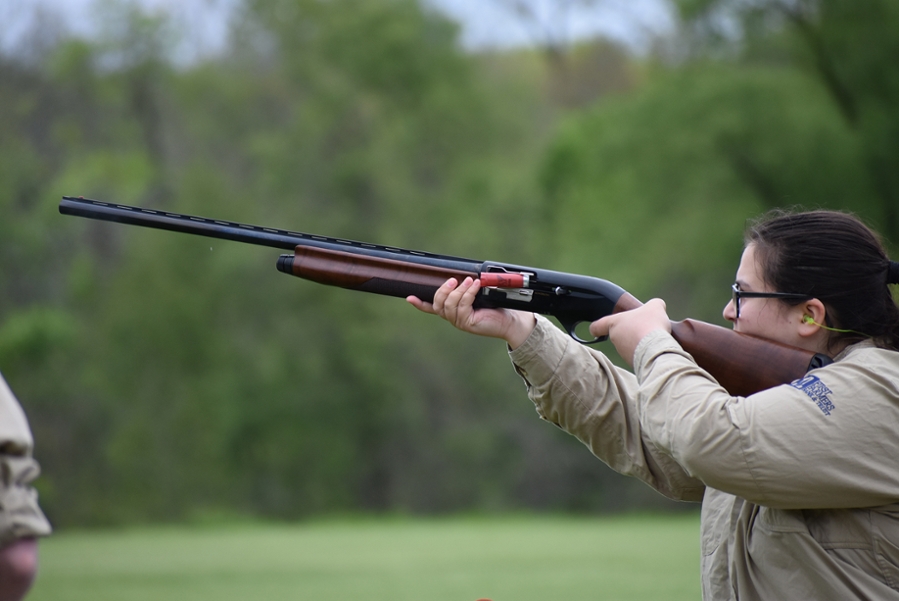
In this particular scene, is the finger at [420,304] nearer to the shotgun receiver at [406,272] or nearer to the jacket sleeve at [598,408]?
the shotgun receiver at [406,272]

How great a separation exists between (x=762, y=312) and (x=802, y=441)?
0.47m

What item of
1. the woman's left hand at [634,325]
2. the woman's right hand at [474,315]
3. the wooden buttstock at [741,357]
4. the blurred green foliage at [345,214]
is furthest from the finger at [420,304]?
the blurred green foliage at [345,214]

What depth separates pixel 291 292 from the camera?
2556 centimetres

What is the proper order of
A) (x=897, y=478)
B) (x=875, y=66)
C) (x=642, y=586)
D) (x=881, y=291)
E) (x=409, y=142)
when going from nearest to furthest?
1. (x=897, y=478)
2. (x=881, y=291)
3. (x=642, y=586)
4. (x=875, y=66)
5. (x=409, y=142)

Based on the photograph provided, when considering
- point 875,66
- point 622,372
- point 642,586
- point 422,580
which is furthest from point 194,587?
point 875,66


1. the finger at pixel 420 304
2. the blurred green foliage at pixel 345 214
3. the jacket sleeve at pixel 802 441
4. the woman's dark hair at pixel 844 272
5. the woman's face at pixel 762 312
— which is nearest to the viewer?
the jacket sleeve at pixel 802 441

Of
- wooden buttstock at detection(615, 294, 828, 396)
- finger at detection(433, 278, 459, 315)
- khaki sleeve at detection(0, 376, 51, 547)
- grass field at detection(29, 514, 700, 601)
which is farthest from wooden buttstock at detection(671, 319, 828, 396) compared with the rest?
grass field at detection(29, 514, 700, 601)

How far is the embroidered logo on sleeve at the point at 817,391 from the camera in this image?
2.12m

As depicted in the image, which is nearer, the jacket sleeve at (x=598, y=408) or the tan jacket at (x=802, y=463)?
the tan jacket at (x=802, y=463)

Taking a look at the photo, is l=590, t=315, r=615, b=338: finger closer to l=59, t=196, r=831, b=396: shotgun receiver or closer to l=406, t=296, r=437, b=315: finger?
l=59, t=196, r=831, b=396: shotgun receiver

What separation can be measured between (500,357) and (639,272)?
13.6 ft

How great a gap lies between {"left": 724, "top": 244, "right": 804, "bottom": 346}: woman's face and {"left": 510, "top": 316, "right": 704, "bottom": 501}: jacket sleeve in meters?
0.44

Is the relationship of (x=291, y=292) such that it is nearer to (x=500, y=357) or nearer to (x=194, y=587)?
(x=500, y=357)

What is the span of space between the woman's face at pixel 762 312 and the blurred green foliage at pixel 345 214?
19948mm
